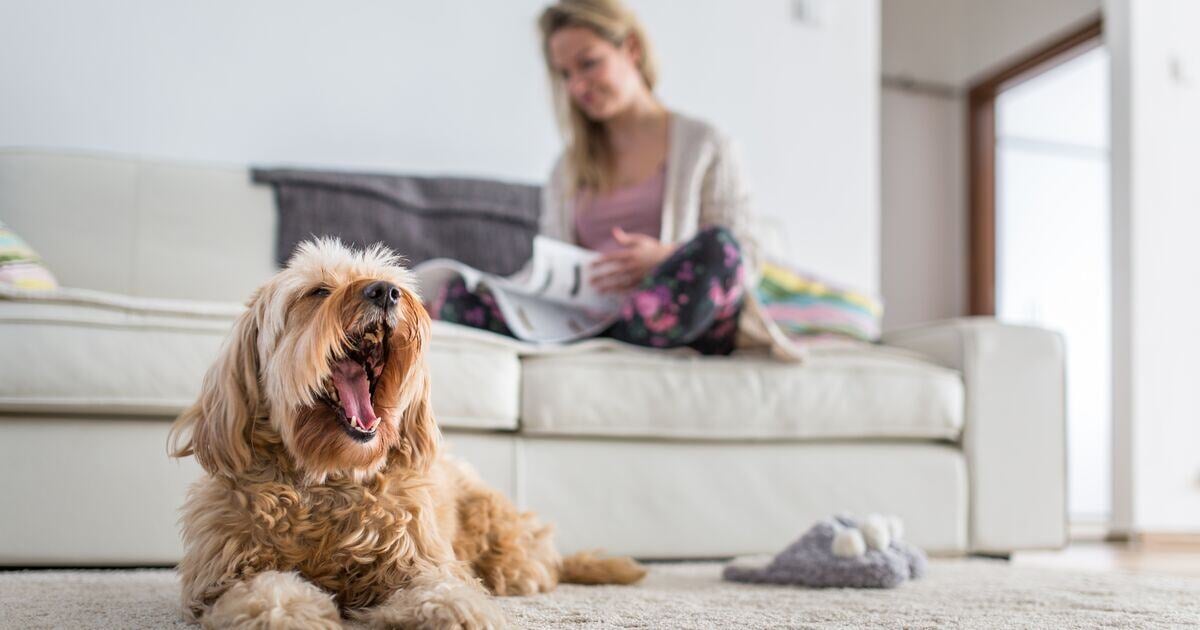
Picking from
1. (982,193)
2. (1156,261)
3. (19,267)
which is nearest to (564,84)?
(19,267)

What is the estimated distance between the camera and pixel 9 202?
103 inches

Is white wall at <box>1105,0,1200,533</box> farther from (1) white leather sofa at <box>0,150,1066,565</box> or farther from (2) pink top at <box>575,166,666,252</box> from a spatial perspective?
(2) pink top at <box>575,166,666,252</box>

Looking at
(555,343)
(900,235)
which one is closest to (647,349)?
(555,343)

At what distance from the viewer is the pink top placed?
8.66 feet

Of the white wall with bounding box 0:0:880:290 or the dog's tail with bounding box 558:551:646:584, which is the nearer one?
the dog's tail with bounding box 558:551:646:584

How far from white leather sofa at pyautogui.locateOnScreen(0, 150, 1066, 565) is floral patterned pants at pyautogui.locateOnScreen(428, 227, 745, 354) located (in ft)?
0.25

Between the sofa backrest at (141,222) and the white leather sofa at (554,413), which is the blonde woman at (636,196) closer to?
the white leather sofa at (554,413)

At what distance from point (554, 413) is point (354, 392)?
2.92 feet

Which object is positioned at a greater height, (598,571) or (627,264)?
(627,264)

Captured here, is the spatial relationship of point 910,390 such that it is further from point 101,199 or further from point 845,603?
point 101,199

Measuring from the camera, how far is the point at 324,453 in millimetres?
1189

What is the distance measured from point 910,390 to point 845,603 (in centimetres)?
96

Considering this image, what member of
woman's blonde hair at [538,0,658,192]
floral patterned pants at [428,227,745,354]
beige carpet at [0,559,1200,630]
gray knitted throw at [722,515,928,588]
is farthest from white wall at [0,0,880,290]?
gray knitted throw at [722,515,928,588]

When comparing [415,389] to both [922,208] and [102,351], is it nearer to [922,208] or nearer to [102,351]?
[102,351]
